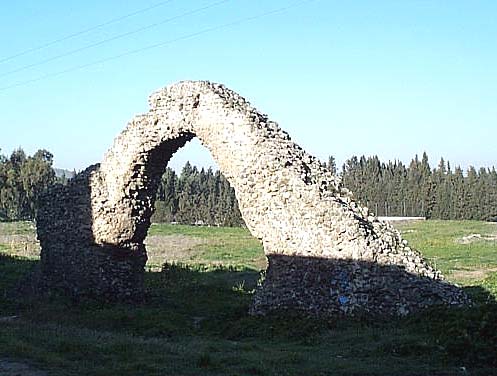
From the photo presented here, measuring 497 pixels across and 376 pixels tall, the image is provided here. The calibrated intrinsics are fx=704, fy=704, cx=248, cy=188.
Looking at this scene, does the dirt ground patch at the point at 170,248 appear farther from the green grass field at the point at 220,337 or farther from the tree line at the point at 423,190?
the tree line at the point at 423,190

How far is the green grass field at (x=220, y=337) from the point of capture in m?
7.78

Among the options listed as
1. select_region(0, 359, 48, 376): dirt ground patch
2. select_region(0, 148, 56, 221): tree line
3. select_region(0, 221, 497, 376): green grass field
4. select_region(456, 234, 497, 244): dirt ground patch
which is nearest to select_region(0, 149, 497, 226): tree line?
select_region(0, 148, 56, 221): tree line

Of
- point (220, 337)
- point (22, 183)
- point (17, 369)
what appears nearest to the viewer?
point (17, 369)

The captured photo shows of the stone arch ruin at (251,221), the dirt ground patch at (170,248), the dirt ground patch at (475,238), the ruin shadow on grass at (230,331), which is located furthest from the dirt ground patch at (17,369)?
the dirt ground patch at (475,238)

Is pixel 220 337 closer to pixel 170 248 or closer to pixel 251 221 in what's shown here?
pixel 251 221

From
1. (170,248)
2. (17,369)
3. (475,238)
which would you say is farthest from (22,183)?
(17,369)

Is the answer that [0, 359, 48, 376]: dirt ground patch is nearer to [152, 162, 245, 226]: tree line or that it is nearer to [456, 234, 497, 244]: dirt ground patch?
[456, 234, 497, 244]: dirt ground patch

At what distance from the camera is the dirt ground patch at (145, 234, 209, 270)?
25231 millimetres

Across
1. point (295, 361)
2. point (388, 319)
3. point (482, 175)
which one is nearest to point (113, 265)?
point (388, 319)

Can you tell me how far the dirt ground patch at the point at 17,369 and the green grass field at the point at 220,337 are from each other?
121 mm

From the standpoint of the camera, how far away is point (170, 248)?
2992 cm

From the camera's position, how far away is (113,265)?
1543 cm

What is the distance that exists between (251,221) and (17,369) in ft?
19.5

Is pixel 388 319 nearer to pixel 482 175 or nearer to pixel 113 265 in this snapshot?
pixel 113 265
